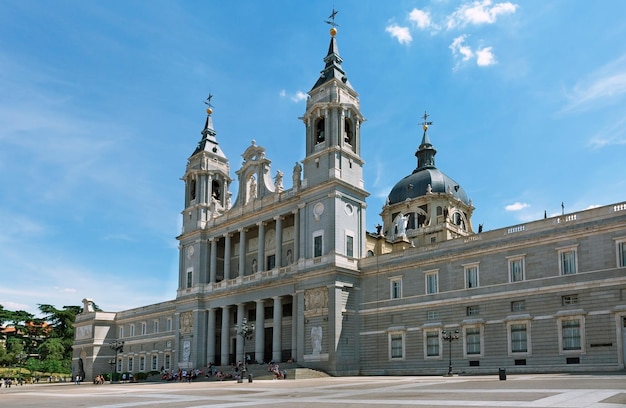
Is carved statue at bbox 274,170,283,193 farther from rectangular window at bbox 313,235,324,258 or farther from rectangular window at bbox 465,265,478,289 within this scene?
rectangular window at bbox 465,265,478,289

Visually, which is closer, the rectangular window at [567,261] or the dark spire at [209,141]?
the rectangular window at [567,261]

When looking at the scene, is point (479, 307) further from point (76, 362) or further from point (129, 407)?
point (76, 362)

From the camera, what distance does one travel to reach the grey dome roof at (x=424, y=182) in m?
95.4

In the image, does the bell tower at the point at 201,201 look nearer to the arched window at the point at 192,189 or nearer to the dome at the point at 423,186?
the arched window at the point at 192,189

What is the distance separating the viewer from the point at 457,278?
48375 mm

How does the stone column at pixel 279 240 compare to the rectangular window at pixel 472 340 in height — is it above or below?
above

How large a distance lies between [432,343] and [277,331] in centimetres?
1614

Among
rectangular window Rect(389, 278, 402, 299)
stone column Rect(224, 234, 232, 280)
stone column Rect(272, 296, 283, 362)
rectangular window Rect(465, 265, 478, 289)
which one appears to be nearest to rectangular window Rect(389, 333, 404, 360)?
rectangular window Rect(389, 278, 402, 299)

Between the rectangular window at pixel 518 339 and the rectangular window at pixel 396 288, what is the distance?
1060cm

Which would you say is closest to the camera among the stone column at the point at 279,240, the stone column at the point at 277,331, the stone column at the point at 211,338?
the stone column at the point at 277,331

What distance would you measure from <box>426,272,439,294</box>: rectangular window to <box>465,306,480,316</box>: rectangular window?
10.5 feet

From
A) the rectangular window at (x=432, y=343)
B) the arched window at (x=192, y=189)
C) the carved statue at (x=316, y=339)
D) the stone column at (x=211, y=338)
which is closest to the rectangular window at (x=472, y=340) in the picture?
the rectangular window at (x=432, y=343)

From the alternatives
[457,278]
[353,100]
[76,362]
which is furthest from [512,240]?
[76,362]

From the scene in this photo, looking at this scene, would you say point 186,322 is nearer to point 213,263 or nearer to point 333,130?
point 213,263
